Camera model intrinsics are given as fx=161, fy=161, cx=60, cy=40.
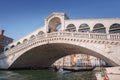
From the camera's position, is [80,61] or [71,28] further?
[80,61]

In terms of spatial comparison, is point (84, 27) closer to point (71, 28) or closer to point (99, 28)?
point (71, 28)

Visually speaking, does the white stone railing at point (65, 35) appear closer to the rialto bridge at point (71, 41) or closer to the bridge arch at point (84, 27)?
the rialto bridge at point (71, 41)

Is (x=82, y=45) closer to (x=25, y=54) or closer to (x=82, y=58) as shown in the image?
(x=25, y=54)

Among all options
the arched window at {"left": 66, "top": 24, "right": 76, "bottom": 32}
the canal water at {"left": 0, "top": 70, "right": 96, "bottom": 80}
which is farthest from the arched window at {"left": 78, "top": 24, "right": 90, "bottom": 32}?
the canal water at {"left": 0, "top": 70, "right": 96, "bottom": 80}

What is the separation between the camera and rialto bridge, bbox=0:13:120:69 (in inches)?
479

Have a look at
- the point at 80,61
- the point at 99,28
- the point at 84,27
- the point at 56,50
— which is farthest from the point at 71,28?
the point at 80,61

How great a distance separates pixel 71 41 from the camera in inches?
555

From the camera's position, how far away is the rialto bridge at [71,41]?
1216 centimetres

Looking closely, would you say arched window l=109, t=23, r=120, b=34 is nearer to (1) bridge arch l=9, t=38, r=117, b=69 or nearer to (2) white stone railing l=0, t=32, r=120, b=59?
(1) bridge arch l=9, t=38, r=117, b=69

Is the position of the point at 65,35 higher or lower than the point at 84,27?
lower

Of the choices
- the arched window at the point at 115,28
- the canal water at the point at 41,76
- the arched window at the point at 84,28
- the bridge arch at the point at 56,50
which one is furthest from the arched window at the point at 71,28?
the canal water at the point at 41,76

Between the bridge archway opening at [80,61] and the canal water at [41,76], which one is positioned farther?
the bridge archway opening at [80,61]

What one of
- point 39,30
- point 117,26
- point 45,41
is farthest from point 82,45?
point 39,30

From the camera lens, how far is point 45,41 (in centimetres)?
1608
